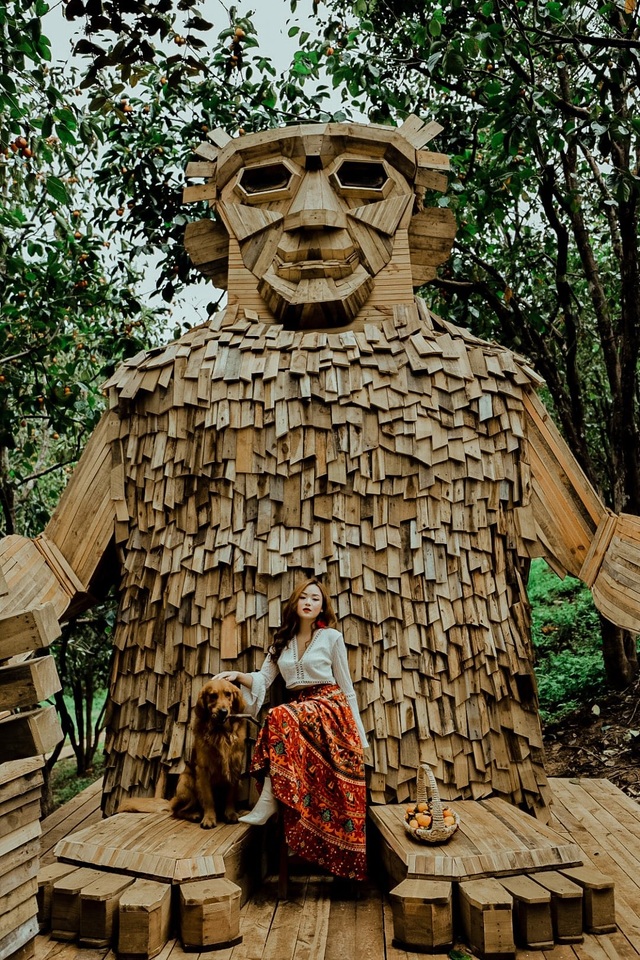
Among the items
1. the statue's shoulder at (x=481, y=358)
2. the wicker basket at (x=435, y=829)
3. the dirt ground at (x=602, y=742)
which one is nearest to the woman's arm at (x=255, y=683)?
the wicker basket at (x=435, y=829)

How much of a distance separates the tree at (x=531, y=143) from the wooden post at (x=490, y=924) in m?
3.62

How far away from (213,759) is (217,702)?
264 mm

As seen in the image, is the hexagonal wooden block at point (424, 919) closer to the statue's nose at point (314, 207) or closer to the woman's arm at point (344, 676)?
the woman's arm at point (344, 676)

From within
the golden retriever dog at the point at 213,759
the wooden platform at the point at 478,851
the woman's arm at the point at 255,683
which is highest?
the woman's arm at the point at 255,683

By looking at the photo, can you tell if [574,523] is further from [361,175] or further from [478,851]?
[361,175]

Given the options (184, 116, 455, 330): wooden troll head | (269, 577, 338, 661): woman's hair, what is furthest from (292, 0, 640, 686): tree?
(269, 577, 338, 661): woman's hair

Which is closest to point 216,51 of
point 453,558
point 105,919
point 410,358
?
point 410,358

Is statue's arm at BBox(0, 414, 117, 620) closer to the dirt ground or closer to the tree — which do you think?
the tree

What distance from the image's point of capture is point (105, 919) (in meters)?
3.04

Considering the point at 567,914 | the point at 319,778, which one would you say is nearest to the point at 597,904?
the point at 567,914

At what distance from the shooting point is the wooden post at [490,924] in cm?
294

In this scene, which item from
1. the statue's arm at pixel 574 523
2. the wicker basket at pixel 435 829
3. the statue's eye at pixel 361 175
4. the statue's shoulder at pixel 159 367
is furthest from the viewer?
the statue's eye at pixel 361 175

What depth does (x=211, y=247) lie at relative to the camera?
4785 millimetres

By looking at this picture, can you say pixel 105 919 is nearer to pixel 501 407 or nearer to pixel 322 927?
pixel 322 927
